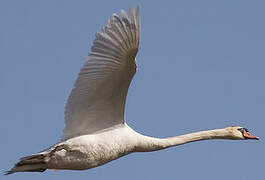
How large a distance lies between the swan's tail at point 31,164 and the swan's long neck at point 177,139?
2.01 meters

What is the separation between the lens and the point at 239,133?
16.4 meters

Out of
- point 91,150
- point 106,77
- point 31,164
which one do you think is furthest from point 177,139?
point 31,164

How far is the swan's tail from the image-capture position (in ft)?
45.6

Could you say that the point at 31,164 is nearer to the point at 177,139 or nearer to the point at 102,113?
the point at 102,113

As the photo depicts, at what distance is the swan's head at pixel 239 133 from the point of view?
1628cm

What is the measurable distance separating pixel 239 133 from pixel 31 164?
5288mm

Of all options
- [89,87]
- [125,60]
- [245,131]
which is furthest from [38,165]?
[245,131]

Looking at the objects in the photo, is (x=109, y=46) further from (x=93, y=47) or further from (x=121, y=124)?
(x=121, y=124)

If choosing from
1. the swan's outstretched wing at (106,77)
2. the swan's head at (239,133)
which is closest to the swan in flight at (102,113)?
the swan's outstretched wing at (106,77)

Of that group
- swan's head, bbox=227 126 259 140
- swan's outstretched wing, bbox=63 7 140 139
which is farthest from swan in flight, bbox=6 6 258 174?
swan's head, bbox=227 126 259 140

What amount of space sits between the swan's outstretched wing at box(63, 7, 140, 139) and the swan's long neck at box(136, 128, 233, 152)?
723 mm

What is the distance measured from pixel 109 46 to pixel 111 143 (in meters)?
2.04

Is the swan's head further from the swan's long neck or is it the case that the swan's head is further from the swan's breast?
the swan's breast

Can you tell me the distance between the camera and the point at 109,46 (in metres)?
13.6
